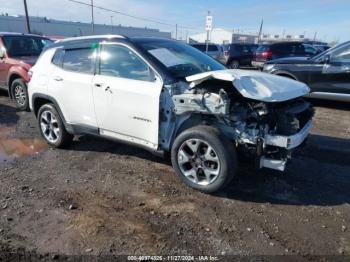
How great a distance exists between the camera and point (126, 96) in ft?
13.9

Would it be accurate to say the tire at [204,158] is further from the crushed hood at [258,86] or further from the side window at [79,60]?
the side window at [79,60]

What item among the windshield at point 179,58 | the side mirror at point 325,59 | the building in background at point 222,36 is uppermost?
the windshield at point 179,58

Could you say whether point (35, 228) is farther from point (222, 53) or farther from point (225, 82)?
point (222, 53)

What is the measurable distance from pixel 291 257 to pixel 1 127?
21.2ft

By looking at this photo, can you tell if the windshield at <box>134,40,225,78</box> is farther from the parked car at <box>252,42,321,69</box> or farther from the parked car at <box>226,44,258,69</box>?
the parked car at <box>226,44,258,69</box>

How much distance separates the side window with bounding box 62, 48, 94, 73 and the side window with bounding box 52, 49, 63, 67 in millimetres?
98

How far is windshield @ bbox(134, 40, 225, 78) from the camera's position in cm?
424

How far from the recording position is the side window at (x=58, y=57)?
514cm

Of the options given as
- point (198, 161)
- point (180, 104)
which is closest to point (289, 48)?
point (180, 104)

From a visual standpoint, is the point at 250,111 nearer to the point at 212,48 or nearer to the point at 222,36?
the point at 212,48

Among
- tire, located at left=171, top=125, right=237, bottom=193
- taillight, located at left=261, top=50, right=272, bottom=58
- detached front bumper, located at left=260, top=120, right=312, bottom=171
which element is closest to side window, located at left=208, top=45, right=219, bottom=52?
taillight, located at left=261, top=50, right=272, bottom=58

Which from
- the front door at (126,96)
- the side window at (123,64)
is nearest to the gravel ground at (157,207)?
the front door at (126,96)

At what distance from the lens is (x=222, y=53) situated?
881 inches

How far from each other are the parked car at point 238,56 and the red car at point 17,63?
13.9m
